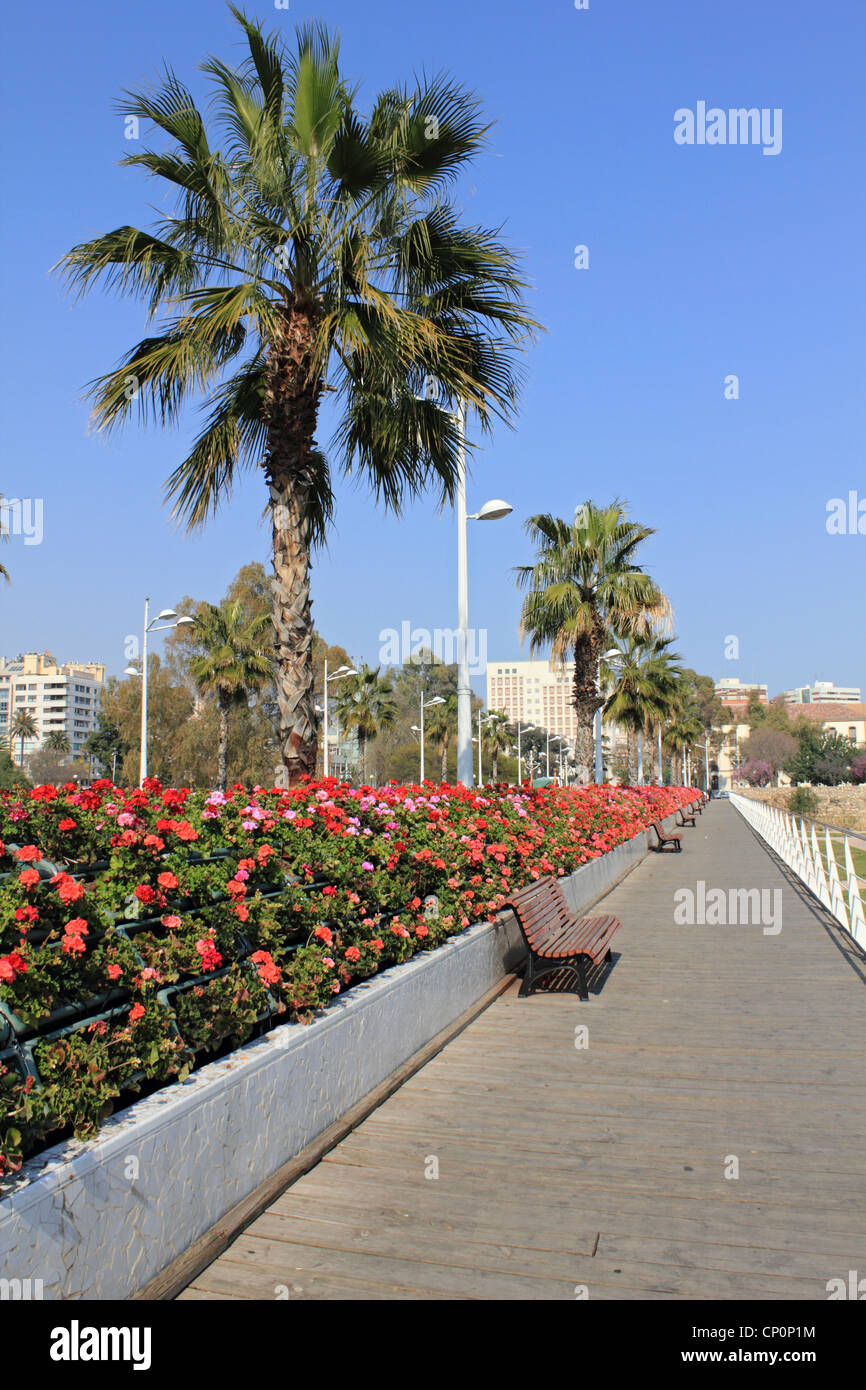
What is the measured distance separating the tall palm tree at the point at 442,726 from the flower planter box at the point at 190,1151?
239 ft

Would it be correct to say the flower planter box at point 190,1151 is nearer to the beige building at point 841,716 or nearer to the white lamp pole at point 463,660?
the white lamp pole at point 463,660

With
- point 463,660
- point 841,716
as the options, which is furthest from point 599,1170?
point 841,716

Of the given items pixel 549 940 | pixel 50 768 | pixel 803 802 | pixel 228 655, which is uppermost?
pixel 228 655

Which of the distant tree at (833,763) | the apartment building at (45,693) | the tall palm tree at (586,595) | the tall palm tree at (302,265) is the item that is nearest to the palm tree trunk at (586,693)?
the tall palm tree at (586,595)

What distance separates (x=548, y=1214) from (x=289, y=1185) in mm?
→ 990

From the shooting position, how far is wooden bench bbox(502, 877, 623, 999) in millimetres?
7344

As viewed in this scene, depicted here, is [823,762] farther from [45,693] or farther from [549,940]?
[45,693]

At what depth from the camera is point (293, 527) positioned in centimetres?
757

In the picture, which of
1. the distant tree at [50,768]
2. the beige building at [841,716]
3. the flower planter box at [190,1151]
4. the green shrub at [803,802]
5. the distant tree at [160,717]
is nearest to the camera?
the flower planter box at [190,1151]

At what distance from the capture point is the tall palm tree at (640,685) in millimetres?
33594

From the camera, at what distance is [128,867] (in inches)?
150

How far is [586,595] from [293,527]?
13760 mm

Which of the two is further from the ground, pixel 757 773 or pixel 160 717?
pixel 160 717
